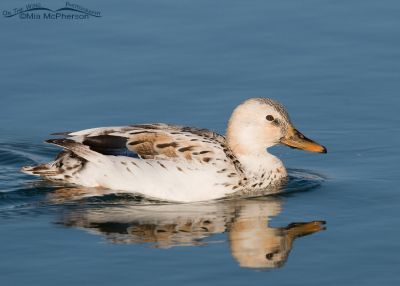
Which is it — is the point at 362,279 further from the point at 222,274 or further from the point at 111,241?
the point at 111,241

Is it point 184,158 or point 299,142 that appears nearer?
point 184,158

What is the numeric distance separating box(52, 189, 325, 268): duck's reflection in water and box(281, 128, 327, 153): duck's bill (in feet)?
2.66

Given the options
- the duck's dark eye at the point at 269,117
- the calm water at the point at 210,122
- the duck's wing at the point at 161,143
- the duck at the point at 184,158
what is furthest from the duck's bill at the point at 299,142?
the duck's wing at the point at 161,143

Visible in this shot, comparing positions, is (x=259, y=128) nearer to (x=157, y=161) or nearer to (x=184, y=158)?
(x=184, y=158)

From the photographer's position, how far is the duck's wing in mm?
15000

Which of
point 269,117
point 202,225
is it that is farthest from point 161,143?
point 202,225

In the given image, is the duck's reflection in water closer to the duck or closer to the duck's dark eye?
the duck

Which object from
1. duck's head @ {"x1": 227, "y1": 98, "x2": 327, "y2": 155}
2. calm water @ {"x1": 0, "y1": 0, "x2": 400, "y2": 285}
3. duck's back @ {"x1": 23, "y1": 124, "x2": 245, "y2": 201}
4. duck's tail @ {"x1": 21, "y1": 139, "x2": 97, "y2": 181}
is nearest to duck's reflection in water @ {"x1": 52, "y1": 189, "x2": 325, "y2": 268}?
calm water @ {"x1": 0, "y1": 0, "x2": 400, "y2": 285}

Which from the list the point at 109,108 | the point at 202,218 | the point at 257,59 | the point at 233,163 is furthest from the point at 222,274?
the point at 257,59

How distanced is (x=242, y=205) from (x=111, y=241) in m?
2.27

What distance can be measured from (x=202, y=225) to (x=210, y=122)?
352 centimetres

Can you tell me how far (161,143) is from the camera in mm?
15062

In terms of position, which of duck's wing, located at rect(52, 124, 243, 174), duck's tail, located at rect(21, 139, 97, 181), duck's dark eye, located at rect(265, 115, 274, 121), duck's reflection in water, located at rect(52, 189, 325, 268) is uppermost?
duck's dark eye, located at rect(265, 115, 274, 121)

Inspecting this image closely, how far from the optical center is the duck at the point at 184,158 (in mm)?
14922
